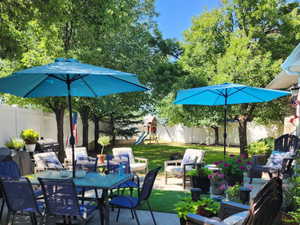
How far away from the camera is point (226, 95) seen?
6000 millimetres

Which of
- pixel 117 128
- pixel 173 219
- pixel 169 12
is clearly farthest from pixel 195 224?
pixel 117 128

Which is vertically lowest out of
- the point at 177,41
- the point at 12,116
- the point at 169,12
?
the point at 12,116

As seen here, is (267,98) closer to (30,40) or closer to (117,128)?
(30,40)

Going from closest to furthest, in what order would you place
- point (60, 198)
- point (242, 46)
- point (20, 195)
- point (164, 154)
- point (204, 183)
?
point (60, 198) < point (20, 195) < point (204, 183) < point (242, 46) < point (164, 154)

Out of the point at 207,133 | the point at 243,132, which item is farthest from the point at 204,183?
the point at 207,133

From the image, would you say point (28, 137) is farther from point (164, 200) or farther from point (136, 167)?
point (164, 200)

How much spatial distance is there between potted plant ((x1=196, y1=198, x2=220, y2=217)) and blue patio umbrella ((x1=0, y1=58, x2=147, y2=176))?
5.86 feet

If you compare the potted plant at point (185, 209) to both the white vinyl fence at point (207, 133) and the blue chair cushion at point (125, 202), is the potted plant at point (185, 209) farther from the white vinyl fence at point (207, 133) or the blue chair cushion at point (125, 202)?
the white vinyl fence at point (207, 133)

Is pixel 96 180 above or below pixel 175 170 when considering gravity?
above

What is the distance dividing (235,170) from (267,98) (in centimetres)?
181

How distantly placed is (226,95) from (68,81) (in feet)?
11.8

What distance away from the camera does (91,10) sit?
17.5 ft

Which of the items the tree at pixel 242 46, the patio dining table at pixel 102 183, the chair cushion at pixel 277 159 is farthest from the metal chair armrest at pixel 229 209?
the tree at pixel 242 46

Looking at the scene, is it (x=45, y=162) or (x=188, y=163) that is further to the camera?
(x=188, y=163)
